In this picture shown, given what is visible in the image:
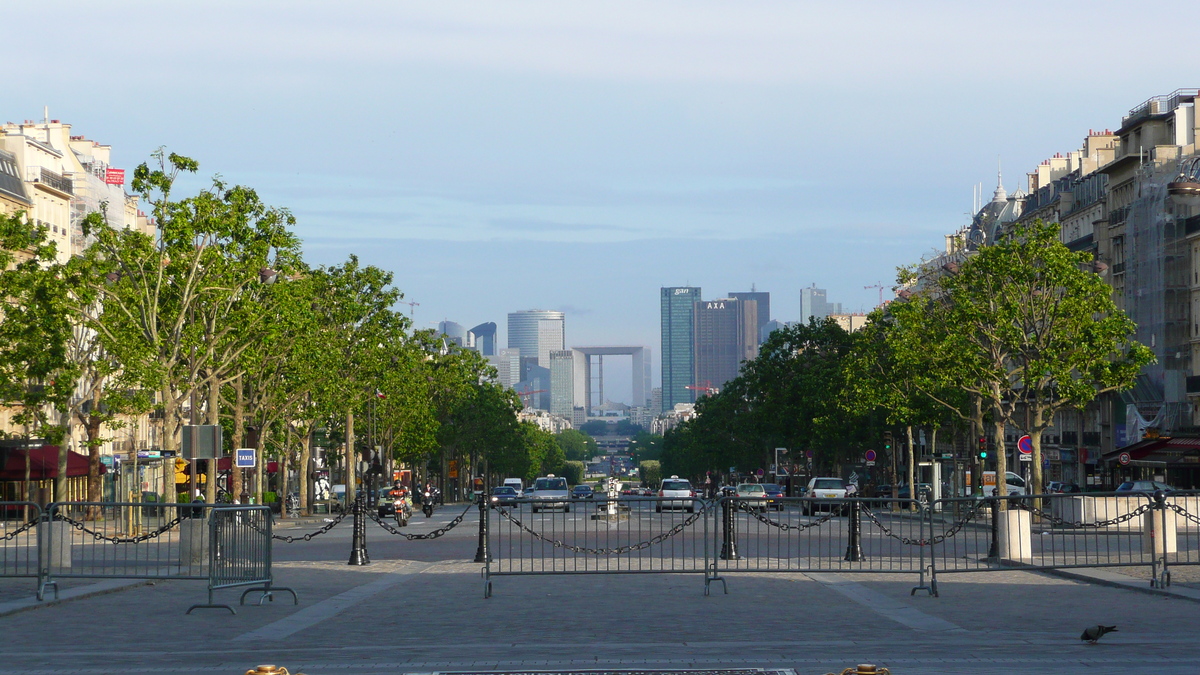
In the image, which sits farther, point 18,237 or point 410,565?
point 18,237

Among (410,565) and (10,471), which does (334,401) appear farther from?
(410,565)

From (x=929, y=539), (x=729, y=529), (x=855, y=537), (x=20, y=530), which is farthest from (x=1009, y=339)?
(x=20, y=530)

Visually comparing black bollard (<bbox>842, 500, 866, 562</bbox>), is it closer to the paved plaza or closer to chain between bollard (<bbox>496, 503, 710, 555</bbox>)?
the paved plaza

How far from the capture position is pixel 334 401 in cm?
6712

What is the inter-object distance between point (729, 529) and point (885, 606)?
19.9 feet

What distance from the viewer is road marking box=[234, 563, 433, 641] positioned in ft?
51.0

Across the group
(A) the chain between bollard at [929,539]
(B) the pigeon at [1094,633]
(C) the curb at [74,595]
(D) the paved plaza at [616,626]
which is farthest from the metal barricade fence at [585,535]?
(B) the pigeon at [1094,633]

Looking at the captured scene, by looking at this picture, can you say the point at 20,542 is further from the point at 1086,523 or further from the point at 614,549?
the point at 1086,523

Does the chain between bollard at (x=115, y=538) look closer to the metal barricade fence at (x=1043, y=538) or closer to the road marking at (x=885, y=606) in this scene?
the road marking at (x=885, y=606)

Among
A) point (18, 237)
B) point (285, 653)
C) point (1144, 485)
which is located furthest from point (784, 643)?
point (1144, 485)

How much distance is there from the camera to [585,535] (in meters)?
23.7

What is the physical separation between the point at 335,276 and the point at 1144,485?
33.1 meters

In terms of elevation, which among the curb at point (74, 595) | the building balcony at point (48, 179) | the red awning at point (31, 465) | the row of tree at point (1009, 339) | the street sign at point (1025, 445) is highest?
the building balcony at point (48, 179)

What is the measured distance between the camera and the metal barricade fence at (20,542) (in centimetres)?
2102
